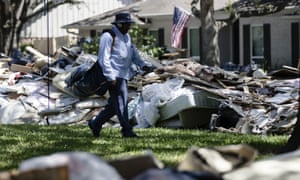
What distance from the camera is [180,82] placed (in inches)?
573

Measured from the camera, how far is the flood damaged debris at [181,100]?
1302cm

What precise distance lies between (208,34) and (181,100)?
10487 mm

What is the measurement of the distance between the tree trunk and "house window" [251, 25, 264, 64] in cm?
476

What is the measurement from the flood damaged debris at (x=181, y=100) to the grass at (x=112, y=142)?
1212mm

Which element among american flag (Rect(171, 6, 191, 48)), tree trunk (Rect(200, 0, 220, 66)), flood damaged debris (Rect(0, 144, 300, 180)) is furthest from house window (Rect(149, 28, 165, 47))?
flood damaged debris (Rect(0, 144, 300, 180))

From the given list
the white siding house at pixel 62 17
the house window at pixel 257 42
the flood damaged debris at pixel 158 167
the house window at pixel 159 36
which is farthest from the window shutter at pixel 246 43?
the flood damaged debris at pixel 158 167

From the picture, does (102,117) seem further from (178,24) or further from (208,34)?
(208,34)

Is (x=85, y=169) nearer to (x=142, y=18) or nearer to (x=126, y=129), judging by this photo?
(x=126, y=129)

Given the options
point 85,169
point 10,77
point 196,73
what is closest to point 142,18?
point 10,77

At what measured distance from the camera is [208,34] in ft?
79.0

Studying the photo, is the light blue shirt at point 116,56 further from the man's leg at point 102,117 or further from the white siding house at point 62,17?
the white siding house at point 62,17

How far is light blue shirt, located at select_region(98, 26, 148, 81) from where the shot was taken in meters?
10.2

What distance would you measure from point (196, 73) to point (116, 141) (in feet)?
16.5

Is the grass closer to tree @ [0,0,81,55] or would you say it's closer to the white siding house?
tree @ [0,0,81,55]
